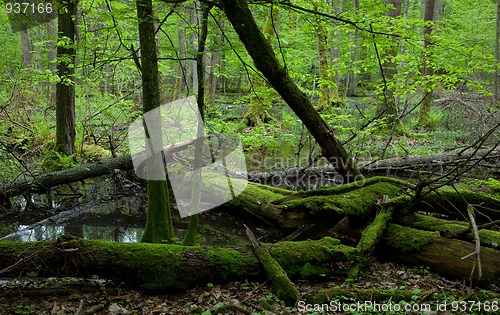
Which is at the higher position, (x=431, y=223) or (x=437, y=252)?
(x=431, y=223)

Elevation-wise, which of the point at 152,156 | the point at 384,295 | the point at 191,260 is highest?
the point at 152,156

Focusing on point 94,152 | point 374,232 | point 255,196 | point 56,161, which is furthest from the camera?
point 94,152

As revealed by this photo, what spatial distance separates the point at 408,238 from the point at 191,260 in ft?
9.70

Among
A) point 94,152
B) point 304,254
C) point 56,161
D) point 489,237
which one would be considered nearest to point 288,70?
point 304,254

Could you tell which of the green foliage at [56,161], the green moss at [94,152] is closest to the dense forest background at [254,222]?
the green foliage at [56,161]

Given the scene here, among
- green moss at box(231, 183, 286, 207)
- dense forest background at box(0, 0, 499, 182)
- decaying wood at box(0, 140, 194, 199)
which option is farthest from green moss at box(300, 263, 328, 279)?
decaying wood at box(0, 140, 194, 199)

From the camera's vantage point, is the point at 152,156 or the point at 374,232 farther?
the point at 152,156

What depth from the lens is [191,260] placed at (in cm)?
427

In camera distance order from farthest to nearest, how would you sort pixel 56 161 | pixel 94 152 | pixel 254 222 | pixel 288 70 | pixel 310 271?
pixel 94 152
pixel 56 161
pixel 254 222
pixel 288 70
pixel 310 271

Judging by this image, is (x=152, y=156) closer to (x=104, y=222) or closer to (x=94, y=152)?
(x=104, y=222)

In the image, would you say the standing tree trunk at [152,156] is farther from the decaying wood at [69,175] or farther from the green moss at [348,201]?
the decaying wood at [69,175]

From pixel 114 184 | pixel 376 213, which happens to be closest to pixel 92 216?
pixel 114 184

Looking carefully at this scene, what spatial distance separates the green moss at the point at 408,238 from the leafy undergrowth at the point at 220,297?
324 millimetres

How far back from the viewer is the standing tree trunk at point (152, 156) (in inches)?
185
